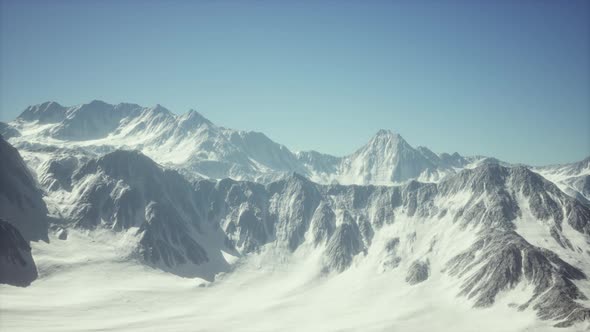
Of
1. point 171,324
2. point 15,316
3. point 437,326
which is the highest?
point 15,316

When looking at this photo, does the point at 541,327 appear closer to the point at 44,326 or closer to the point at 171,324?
the point at 171,324

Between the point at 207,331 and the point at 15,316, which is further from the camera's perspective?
the point at 207,331

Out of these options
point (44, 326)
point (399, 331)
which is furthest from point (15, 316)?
point (399, 331)

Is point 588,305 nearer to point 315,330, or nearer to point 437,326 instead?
point 437,326

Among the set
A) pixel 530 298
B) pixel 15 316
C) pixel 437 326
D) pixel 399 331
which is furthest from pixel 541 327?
pixel 15 316

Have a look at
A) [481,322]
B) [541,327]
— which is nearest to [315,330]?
[481,322]

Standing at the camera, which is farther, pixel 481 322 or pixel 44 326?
pixel 481 322

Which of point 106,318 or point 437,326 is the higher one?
point 106,318

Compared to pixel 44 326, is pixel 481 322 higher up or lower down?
lower down

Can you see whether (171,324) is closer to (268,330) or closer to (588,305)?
(268,330)
